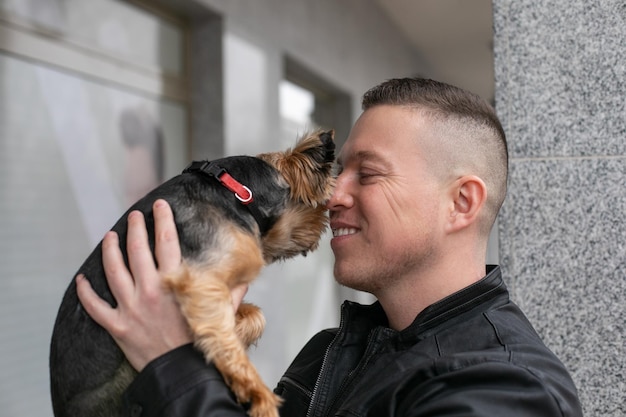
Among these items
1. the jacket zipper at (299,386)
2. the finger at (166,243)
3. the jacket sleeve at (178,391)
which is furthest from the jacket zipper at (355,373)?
the finger at (166,243)

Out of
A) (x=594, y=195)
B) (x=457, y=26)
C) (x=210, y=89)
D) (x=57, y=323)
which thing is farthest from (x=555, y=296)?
(x=457, y=26)

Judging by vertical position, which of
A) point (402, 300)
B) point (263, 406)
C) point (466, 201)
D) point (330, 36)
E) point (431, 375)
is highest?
point (330, 36)

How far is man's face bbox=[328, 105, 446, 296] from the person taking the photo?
5.92ft

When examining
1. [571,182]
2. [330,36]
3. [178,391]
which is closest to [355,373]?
[178,391]

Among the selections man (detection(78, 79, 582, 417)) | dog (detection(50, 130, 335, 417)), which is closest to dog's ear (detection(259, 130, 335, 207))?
dog (detection(50, 130, 335, 417))

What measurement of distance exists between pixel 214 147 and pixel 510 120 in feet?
11.6

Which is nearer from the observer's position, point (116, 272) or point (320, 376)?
point (116, 272)

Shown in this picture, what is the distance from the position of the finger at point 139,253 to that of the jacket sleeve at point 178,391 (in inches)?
8.0

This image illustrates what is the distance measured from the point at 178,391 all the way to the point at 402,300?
65 centimetres

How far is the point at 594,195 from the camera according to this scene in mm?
2236

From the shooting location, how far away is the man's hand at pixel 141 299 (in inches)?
63.8

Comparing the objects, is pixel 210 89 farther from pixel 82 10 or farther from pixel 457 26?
pixel 457 26

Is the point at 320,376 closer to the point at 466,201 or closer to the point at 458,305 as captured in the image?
the point at 458,305

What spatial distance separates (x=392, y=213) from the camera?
71.1 inches
